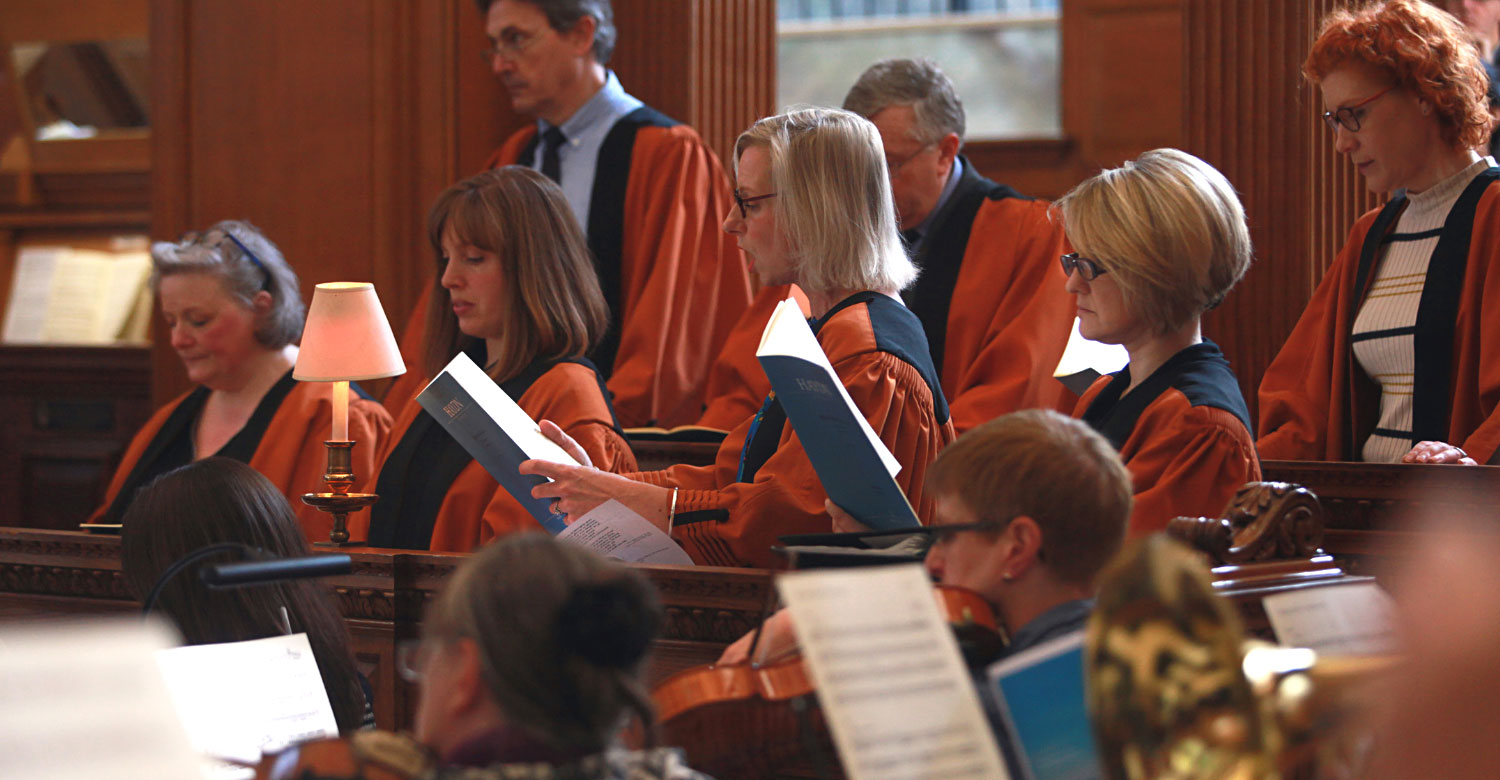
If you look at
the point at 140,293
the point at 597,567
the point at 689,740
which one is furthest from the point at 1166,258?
the point at 140,293

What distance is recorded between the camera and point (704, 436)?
3.94 m

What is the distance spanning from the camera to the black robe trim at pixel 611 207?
4633 mm

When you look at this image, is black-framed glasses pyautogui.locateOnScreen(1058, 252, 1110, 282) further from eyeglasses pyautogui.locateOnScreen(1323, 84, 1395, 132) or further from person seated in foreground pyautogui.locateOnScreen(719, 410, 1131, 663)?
eyeglasses pyautogui.locateOnScreen(1323, 84, 1395, 132)

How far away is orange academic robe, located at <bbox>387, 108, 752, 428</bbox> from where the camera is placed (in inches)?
176

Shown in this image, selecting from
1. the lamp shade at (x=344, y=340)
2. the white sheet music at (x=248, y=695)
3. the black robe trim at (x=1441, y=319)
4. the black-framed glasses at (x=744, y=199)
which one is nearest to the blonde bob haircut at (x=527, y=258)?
the lamp shade at (x=344, y=340)

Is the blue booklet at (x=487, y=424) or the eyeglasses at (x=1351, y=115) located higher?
the eyeglasses at (x=1351, y=115)

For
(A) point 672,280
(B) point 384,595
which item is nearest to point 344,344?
(B) point 384,595

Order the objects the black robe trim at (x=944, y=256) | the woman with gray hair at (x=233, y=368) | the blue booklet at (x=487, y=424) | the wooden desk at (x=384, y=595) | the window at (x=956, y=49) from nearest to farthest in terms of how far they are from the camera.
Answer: the wooden desk at (x=384, y=595) → the blue booklet at (x=487, y=424) → the woman with gray hair at (x=233, y=368) → the black robe trim at (x=944, y=256) → the window at (x=956, y=49)

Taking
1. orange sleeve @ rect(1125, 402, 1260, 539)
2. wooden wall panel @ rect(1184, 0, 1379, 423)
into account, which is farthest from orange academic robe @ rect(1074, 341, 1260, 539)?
wooden wall panel @ rect(1184, 0, 1379, 423)

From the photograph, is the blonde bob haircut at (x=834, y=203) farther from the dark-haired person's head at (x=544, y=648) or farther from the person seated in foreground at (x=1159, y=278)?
the dark-haired person's head at (x=544, y=648)

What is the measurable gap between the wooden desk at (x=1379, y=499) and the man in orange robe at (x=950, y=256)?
1027 mm

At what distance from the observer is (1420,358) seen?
10.7ft

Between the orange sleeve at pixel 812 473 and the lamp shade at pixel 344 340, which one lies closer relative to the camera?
the orange sleeve at pixel 812 473

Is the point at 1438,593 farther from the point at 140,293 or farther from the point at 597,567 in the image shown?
the point at 140,293
